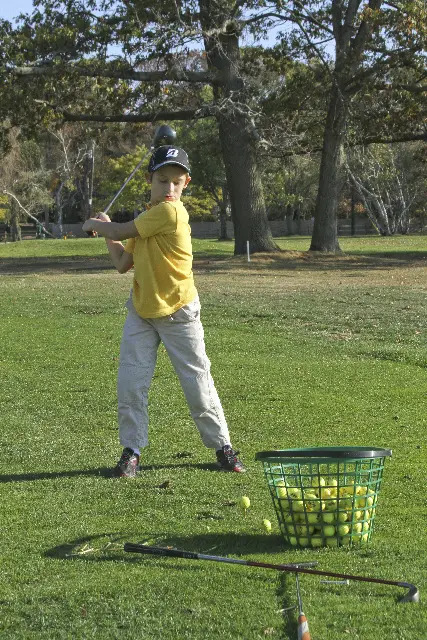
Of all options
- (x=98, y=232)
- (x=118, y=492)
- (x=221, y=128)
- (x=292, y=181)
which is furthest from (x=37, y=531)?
(x=292, y=181)

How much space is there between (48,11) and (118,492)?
85.0 ft

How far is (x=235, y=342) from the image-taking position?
48.8 ft

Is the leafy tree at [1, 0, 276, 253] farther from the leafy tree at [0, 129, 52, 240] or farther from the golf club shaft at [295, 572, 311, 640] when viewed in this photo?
the leafy tree at [0, 129, 52, 240]

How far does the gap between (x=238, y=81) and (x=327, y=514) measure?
2847 centimetres

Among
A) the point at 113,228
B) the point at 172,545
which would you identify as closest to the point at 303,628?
the point at 172,545

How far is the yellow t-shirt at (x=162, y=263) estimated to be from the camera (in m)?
6.79

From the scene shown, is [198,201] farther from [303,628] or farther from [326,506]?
[303,628]

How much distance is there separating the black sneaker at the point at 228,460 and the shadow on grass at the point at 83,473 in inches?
3.4

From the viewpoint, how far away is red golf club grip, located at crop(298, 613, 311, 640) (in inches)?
144

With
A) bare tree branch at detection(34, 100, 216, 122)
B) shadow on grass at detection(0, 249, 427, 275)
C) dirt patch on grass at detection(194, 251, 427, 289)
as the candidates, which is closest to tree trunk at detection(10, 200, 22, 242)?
shadow on grass at detection(0, 249, 427, 275)

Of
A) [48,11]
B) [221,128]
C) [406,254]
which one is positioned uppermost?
[48,11]

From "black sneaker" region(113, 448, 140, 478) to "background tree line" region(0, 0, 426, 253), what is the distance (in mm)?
23940

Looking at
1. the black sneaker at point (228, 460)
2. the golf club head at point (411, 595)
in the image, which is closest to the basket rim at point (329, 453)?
the golf club head at point (411, 595)

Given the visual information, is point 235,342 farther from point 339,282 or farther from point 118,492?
point 339,282
